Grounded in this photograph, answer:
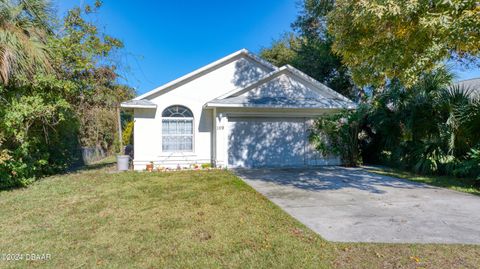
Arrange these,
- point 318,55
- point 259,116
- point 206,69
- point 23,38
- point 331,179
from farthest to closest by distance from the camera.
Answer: point 318,55 → point 206,69 → point 259,116 → point 331,179 → point 23,38

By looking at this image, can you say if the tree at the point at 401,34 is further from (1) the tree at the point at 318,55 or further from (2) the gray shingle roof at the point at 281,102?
(1) the tree at the point at 318,55

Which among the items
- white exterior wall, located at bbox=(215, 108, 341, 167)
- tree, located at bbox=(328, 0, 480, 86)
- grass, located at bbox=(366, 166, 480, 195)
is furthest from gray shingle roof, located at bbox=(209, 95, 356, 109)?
tree, located at bbox=(328, 0, 480, 86)

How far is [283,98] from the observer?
41.5 feet

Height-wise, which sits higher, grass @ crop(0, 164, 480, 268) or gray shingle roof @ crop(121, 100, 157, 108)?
gray shingle roof @ crop(121, 100, 157, 108)

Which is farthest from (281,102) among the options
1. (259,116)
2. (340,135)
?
(340,135)

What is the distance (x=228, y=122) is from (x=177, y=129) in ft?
7.97

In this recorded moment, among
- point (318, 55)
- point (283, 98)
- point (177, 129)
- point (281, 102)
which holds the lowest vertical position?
point (177, 129)

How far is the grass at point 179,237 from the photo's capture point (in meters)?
3.48

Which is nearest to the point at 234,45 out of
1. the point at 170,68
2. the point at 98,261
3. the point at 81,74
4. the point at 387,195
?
the point at 170,68

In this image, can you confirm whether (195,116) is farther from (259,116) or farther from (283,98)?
(283,98)

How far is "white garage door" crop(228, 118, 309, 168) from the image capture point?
12203 mm

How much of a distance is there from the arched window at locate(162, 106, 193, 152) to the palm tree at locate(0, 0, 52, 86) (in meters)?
5.03

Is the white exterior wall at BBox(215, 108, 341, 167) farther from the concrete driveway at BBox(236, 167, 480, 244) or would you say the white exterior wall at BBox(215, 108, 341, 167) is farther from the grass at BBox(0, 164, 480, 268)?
the grass at BBox(0, 164, 480, 268)

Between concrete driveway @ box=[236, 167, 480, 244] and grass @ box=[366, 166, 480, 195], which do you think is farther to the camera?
grass @ box=[366, 166, 480, 195]
